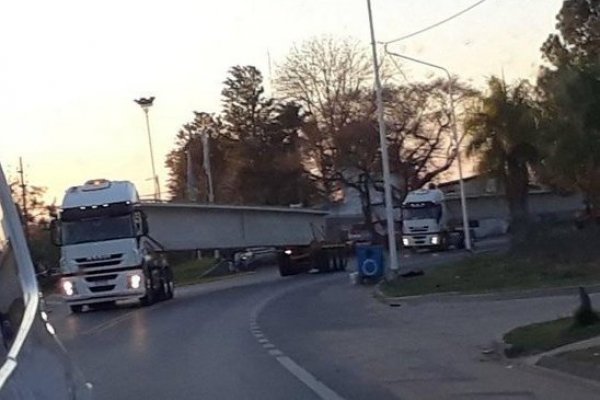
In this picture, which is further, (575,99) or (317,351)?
(575,99)

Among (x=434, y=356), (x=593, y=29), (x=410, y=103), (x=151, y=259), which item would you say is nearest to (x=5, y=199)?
(x=434, y=356)

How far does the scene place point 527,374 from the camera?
54.2 ft

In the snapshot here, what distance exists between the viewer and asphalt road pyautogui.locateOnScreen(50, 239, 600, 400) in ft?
52.7

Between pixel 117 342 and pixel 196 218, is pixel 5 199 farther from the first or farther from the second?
pixel 196 218

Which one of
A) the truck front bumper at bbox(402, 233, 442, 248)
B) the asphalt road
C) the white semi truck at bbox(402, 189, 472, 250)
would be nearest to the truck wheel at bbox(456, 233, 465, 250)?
the white semi truck at bbox(402, 189, 472, 250)

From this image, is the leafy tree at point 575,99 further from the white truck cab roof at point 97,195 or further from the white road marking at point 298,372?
the white road marking at point 298,372

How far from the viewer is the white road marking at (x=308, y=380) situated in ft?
51.5

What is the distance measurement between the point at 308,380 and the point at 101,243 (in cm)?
2700

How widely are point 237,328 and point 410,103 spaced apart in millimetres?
60125

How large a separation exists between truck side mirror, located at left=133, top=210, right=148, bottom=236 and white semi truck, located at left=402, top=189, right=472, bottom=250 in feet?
120

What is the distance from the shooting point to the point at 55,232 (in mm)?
42312

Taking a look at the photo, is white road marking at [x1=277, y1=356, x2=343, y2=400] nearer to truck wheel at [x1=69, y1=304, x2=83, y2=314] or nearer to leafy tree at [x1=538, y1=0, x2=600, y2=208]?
leafy tree at [x1=538, y1=0, x2=600, y2=208]

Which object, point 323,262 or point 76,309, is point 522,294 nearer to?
point 76,309

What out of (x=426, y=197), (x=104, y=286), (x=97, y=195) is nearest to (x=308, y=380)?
(x=97, y=195)
